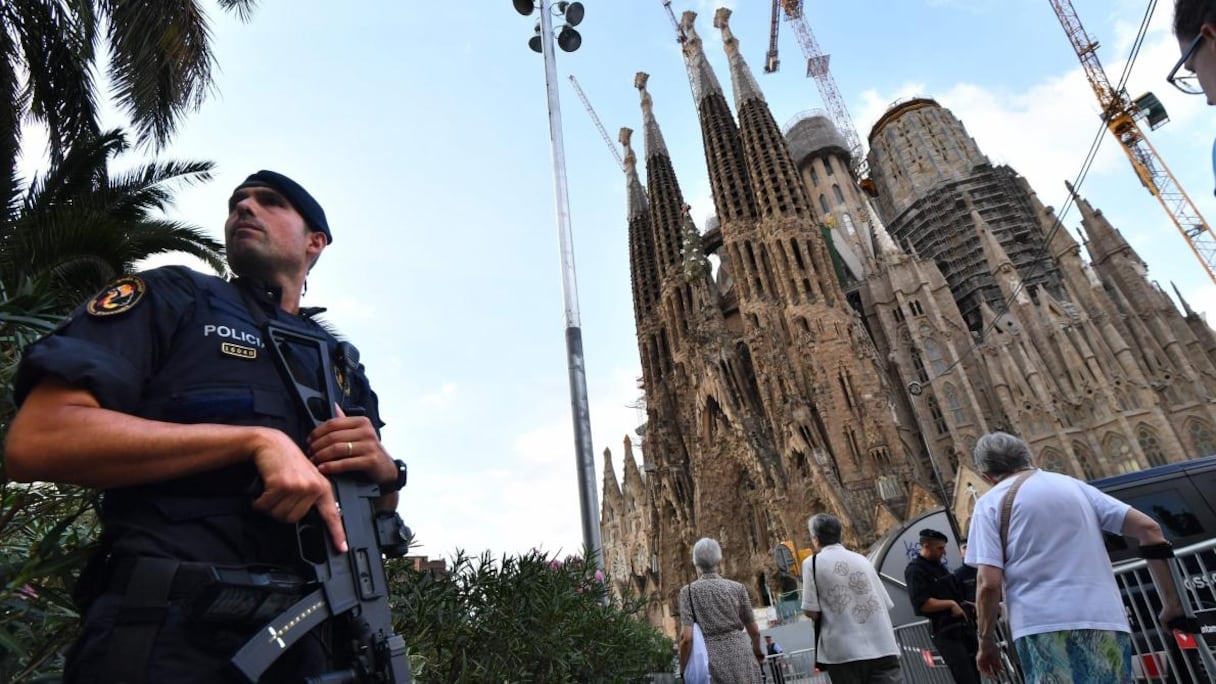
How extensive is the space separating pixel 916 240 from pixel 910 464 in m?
17.9

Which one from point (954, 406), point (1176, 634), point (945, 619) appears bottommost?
point (1176, 634)

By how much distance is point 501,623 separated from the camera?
4.57 m

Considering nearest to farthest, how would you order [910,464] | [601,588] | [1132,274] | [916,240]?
[601,588], [910,464], [1132,274], [916,240]

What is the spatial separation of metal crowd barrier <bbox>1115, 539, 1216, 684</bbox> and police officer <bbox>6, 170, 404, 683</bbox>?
4.80 metres

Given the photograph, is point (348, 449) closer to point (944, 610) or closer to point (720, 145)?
point (944, 610)

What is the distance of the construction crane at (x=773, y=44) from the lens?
60888mm

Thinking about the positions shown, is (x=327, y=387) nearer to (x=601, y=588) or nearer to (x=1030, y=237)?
(x=601, y=588)

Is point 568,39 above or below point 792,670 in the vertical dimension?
above

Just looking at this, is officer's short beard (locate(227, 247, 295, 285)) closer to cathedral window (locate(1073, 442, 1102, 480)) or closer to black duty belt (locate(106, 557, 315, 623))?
black duty belt (locate(106, 557, 315, 623))

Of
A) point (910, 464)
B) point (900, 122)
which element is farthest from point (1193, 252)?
point (910, 464)

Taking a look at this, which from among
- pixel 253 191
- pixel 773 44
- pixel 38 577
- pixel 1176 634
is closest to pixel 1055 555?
pixel 1176 634

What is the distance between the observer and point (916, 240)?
3812 centimetres

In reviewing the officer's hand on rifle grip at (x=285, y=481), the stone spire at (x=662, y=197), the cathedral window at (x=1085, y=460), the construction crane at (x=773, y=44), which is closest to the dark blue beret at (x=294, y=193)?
the officer's hand on rifle grip at (x=285, y=481)

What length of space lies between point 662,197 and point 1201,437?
28173 mm
